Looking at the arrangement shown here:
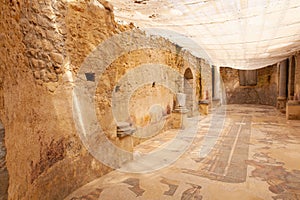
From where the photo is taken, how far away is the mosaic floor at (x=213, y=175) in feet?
6.93

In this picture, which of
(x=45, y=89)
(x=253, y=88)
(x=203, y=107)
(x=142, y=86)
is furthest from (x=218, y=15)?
(x=253, y=88)

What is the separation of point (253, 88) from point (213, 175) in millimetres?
13049

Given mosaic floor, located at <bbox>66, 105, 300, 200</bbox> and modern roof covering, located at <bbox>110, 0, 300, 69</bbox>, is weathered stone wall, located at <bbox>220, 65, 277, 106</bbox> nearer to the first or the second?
mosaic floor, located at <bbox>66, 105, 300, 200</bbox>

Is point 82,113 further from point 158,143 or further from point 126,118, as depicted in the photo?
point 158,143

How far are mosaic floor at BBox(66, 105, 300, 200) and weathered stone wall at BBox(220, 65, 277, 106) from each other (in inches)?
374

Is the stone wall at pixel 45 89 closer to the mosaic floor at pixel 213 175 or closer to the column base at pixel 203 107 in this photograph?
the mosaic floor at pixel 213 175

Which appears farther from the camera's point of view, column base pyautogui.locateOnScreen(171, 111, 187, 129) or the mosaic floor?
column base pyautogui.locateOnScreen(171, 111, 187, 129)

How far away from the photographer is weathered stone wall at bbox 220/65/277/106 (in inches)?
493

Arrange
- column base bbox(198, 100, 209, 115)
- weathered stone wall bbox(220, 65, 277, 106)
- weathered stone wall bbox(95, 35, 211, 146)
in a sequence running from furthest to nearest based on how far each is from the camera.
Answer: weathered stone wall bbox(220, 65, 277, 106) < column base bbox(198, 100, 209, 115) < weathered stone wall bbox(95, 35, 211, 146)

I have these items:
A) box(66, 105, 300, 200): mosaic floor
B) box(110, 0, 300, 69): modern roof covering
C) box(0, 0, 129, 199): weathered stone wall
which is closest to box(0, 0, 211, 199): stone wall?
box(0, 0, 129, 199): weathered stone wall

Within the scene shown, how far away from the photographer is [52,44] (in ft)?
6.16

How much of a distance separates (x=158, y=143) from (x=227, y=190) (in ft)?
6.44

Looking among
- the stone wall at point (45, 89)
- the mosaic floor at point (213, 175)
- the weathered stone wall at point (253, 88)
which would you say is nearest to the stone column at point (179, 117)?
the mosaic floor at point (213, 175)

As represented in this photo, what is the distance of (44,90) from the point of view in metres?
1.79
